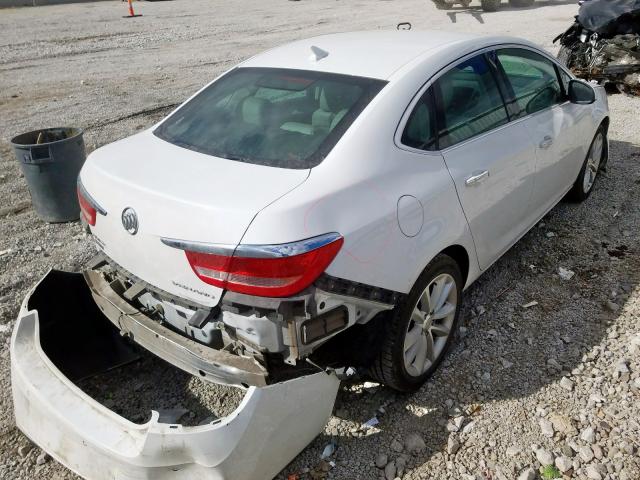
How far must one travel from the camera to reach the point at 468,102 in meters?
3.15

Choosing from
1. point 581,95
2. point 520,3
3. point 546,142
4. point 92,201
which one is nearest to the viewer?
point 92,201

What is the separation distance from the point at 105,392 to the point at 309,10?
21.8m

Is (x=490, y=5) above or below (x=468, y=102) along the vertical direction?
below

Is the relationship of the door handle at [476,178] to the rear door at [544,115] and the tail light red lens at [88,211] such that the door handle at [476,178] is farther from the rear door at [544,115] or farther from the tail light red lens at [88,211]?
the tail light red lens at [88,211]

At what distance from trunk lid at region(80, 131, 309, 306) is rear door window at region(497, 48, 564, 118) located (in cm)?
183

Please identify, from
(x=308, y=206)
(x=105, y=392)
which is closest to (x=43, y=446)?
(x=105, y=392)

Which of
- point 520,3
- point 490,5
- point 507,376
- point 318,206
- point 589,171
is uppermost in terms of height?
point 318,206

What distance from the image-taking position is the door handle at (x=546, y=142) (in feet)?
12.0

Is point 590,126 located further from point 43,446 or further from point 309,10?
point 309,10

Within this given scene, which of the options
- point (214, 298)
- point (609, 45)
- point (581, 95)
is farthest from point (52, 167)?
point (609, 45)

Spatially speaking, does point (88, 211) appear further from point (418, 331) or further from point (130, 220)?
point (418, 331)

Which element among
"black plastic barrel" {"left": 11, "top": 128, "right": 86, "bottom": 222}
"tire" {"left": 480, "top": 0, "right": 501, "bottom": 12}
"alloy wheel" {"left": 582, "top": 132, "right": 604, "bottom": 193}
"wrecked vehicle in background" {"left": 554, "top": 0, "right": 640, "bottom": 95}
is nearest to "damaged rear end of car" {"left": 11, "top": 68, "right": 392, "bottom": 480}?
"black plastic barrel" {"left": 11, "top": 128, "right": 86, "bottom": 222}

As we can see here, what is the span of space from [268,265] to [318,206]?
326mm

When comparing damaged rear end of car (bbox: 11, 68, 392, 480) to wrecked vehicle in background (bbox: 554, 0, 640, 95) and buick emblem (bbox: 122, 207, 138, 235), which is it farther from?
wrecked vehicle in background (bbox: 554, 0, 640, 95)
